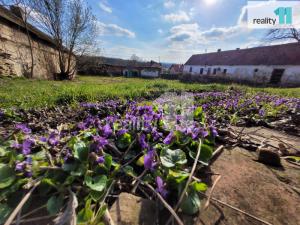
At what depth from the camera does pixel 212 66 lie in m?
35.6

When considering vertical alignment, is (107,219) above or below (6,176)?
below

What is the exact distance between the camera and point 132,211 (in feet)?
2.35

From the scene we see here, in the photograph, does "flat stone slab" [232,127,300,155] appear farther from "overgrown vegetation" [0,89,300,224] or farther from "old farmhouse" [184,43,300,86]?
"old farmhouse" [184,43,300,86]

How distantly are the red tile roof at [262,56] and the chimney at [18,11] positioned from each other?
3149cm

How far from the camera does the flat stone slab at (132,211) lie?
0.68 m

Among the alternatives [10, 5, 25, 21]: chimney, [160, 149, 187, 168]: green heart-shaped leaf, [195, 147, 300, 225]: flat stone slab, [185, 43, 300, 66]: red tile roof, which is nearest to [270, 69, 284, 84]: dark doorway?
[185, 43, 300, 66]: red tile roof

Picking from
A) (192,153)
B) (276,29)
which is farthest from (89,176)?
(276,29)

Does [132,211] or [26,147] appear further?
[26,147]

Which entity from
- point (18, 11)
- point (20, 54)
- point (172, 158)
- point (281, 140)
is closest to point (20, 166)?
point (172, 158)

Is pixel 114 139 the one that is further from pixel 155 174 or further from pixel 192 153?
pixel 192 153

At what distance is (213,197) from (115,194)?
0.52 metres

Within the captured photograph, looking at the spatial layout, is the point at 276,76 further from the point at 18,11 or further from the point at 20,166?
the point at 18,11

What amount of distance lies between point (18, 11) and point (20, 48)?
383cm

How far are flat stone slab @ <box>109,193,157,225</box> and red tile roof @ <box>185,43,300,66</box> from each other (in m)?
30.0
